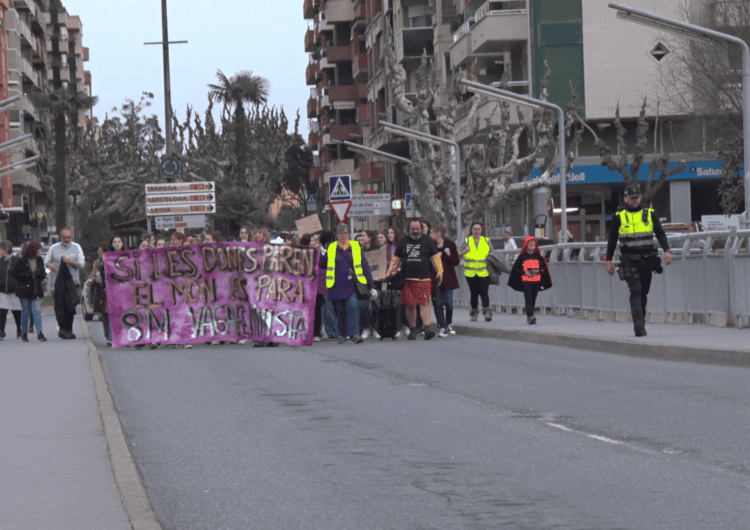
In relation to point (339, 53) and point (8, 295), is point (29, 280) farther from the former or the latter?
point (339, 53)

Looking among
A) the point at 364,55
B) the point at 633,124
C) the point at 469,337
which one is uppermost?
the point at 364,55

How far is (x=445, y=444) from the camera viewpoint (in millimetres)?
9523

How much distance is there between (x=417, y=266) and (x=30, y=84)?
93429mm

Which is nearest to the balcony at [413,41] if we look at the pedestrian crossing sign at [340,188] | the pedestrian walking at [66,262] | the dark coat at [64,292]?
the pedestrian crossing sign at [340,188]

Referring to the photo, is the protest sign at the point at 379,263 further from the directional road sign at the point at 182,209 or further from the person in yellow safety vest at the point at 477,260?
the directional road sign at the point at 182,209

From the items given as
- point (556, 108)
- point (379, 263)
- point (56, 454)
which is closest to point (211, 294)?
point (379, 263)

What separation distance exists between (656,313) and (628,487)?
14.9 m

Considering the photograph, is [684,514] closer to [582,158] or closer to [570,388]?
[570,388]

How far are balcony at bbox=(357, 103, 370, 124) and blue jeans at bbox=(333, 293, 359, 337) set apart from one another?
6892 centimetres

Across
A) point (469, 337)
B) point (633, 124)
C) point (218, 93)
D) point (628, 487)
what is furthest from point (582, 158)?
point (628, 487)

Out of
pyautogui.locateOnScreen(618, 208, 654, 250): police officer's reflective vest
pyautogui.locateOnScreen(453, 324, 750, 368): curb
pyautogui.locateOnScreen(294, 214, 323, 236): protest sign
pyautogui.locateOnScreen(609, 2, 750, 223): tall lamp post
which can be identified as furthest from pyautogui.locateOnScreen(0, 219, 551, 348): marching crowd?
pyautogui.locateOnScreen(294, 214, 323, 236): protest sign

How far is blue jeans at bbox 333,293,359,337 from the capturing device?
21.9 meters

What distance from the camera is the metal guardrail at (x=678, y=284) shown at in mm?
19312

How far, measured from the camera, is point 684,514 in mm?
6746
